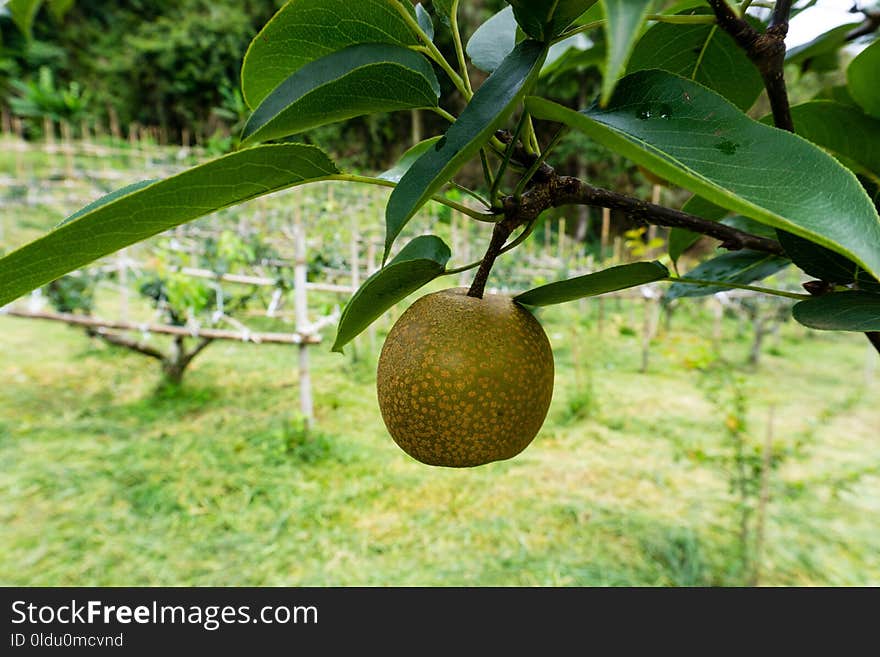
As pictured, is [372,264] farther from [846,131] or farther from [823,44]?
[846,131]

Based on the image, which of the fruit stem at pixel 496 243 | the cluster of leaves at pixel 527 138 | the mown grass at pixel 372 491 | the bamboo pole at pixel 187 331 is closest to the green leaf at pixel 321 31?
the cluster of leaves at pixel 527 138

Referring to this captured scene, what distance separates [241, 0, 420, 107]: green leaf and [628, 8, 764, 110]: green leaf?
0.15 meters

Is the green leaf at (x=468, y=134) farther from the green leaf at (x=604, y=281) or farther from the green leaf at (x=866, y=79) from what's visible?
the green leaf at (x=866, y=79)

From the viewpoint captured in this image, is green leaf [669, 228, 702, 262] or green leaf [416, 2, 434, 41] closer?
green leaf [416, 2, 434, 41]

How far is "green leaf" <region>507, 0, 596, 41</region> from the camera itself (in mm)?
240

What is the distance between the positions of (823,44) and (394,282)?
44 cm

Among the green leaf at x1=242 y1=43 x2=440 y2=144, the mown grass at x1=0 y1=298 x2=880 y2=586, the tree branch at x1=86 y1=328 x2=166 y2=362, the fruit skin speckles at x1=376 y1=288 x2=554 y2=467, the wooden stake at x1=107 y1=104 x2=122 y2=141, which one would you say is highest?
the wooden stake at x1=107 y1=104 x2=122 y2=141

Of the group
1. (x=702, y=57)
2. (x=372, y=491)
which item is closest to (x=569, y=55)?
(x=702, y=57)

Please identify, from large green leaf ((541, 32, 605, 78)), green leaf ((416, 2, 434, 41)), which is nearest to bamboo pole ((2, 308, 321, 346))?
large green leaf ((541, 32, 605, 78))

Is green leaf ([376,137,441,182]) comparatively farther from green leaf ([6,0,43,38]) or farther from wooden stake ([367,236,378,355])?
wooden stake ([367,236,378,355])

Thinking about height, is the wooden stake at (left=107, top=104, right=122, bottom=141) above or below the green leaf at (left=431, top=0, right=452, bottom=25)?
above

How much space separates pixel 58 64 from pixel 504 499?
1049 centimetres

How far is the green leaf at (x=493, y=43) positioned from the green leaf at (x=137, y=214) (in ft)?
0.55
